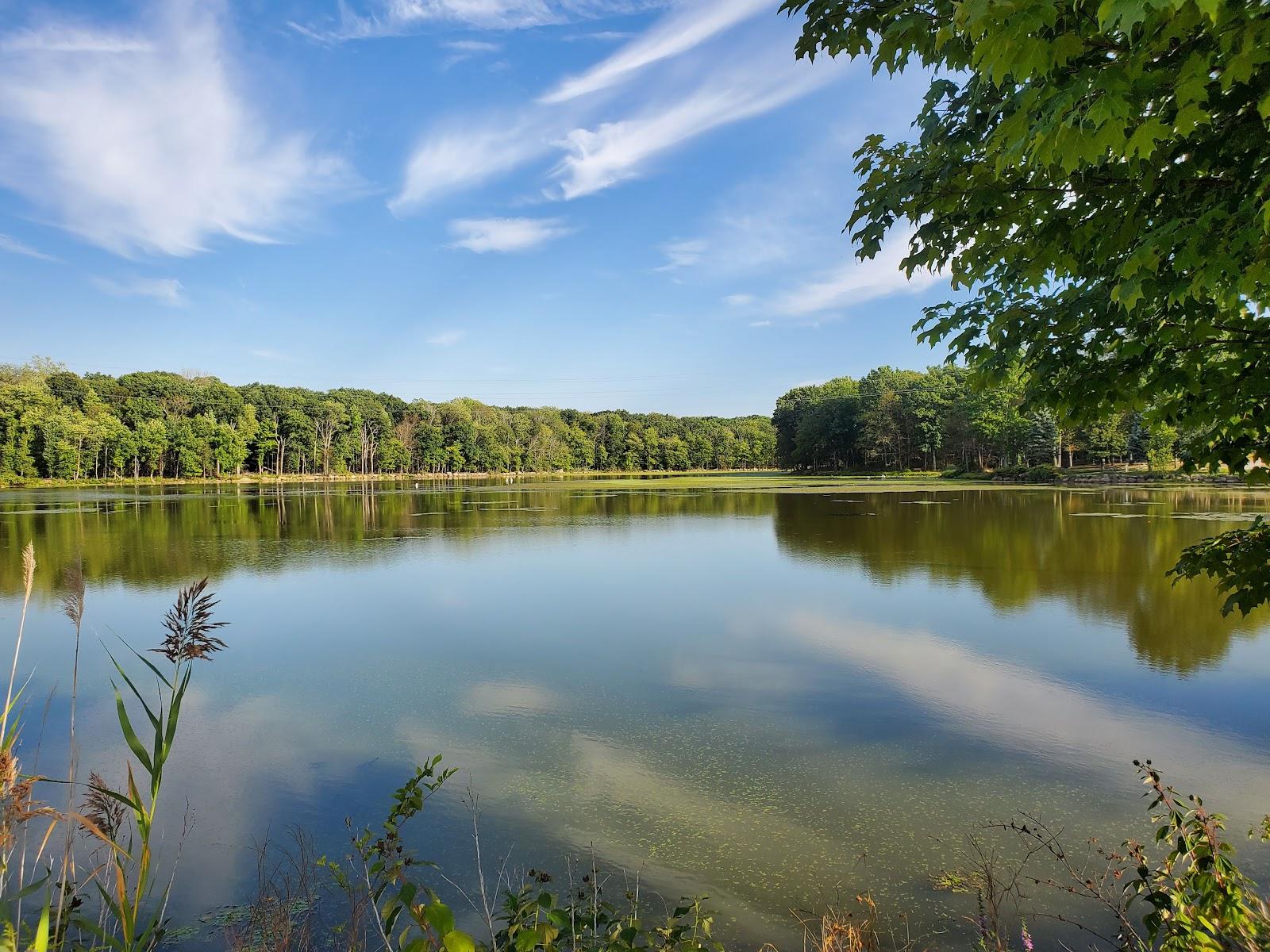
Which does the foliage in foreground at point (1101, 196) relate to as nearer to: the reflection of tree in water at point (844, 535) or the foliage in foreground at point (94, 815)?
the foliage in foreground at point (94, 815)

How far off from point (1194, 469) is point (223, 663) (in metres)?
11.2

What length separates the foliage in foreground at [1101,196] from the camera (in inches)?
91.0

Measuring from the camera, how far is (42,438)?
7131cm

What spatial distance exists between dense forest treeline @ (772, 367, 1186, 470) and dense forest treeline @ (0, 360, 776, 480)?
2832 centimetres

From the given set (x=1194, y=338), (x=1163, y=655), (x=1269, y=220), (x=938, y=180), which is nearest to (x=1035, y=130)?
(x=1269, y=220)

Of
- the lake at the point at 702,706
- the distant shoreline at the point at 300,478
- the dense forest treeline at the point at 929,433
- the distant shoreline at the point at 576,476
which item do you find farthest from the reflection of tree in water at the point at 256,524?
the dense forest treeline at the point at 929,433

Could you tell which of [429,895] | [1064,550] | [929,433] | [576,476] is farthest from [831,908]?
[576,476]

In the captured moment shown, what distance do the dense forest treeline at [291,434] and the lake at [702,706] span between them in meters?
67.8

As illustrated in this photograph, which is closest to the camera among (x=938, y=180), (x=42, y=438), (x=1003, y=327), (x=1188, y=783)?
(x=938, y=180)

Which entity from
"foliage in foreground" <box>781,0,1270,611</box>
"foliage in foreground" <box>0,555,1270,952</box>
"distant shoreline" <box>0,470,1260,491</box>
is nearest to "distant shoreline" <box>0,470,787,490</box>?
"distant shoreline" <box>0,470,1260,491</box>

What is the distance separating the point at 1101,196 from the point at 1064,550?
60.5ft

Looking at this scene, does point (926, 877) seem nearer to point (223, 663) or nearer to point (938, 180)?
point (938, 180)

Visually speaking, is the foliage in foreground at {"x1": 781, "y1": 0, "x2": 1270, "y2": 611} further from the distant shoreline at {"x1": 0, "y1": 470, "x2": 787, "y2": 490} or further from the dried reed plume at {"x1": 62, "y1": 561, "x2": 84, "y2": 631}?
the distant shoreline at {"x1": 0, "y1": 470, "x2": 787, "y2": 490}

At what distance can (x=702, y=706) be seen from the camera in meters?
7.98
